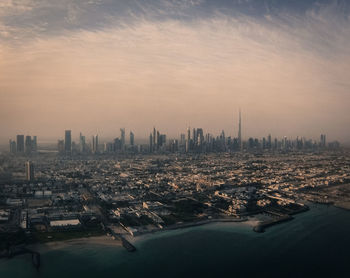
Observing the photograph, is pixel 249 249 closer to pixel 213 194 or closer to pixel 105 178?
pixel 213 194

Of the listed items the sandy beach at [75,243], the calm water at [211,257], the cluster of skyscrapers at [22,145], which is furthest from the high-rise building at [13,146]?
the calm water at [211,257]

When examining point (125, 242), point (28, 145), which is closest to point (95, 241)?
point (125, 242)

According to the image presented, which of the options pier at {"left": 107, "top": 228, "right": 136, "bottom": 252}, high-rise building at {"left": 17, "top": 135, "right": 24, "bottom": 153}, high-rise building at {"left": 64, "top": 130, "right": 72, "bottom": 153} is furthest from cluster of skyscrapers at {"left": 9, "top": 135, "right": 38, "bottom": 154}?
pier at {"left": 107, "top": 228, "right": 136, "bottom": 252}

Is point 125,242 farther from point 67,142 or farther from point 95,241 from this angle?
point 67,142

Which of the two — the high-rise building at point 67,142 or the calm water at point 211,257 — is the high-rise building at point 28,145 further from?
the calm water at point 211,257

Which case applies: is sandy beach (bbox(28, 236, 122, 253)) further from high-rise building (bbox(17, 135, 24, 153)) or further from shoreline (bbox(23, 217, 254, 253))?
high-rise building (bbox(17, 135, 24, 153))

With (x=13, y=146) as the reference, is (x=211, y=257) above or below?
below

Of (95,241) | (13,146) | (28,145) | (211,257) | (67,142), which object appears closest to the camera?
(211,257)

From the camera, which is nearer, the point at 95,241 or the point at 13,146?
the point at 95,241
